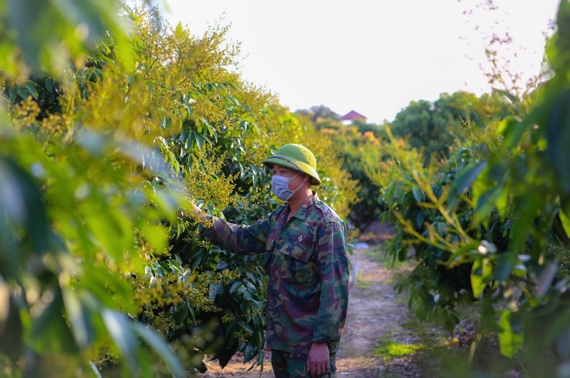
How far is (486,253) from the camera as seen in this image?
1.48 m

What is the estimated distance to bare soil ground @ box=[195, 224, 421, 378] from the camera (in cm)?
664

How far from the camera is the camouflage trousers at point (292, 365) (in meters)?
3.83

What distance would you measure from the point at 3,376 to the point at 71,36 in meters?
0.61

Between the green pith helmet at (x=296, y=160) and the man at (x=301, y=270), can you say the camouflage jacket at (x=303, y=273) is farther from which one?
the green pith helmet at (x=296, y=160)

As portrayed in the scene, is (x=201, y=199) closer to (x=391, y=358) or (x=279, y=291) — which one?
(x=279, y=291)

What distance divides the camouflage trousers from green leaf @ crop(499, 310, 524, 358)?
2.42 m

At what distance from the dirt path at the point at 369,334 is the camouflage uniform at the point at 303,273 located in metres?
0.78

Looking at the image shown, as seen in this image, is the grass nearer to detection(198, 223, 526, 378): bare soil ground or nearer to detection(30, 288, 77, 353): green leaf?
detection(198, 223, 526, 378): bare soil ground

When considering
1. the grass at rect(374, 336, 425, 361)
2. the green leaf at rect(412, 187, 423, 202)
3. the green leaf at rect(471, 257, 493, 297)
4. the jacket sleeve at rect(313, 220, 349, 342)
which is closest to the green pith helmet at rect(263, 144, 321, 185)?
the jacket sleeve at rect(313, 220, 349, 342)

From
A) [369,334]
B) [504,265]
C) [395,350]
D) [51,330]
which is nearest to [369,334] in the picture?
[369,334]

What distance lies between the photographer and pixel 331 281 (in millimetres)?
3734

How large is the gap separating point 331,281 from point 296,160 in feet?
2.40

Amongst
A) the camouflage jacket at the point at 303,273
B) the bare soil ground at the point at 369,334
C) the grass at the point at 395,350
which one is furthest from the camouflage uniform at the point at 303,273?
the grass at the point at 395,350

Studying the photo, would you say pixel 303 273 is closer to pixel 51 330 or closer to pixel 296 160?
pixel 296 160
